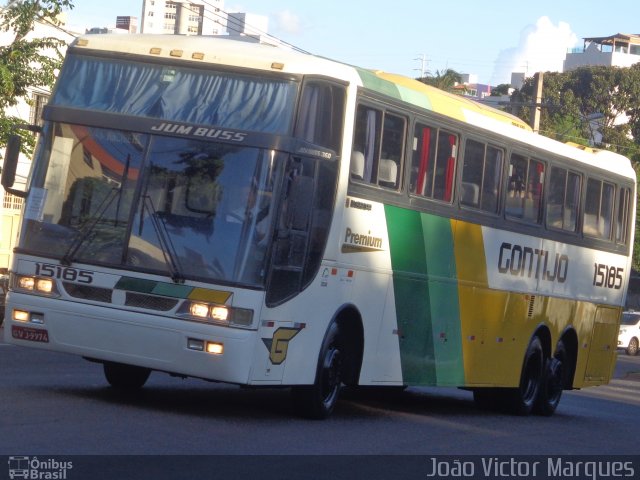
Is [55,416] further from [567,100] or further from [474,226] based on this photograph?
[567,100]

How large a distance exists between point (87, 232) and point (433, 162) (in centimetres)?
422

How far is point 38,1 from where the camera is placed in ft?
82.4

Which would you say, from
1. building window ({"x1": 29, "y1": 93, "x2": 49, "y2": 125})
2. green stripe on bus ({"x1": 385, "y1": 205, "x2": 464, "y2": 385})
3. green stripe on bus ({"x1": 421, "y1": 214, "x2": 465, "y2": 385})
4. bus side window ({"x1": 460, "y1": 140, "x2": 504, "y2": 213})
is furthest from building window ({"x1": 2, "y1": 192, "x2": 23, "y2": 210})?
green stripe on bus ({"x1": 385, "y1": 205, "x2": 464, "y2": 385})

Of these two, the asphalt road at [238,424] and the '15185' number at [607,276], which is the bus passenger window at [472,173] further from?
the '15185' number at [607,276]

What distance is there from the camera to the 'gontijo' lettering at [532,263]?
16.2 metres

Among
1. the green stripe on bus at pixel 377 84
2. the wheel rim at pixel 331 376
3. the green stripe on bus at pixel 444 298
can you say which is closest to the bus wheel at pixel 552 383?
the green stripe on bus at pixel 444 298

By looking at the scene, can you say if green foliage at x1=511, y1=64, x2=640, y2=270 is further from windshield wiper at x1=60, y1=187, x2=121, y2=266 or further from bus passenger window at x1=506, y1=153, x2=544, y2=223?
windshield wiper at x1=60, y1=187, x2=121, y2=266

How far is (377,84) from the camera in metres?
13.0

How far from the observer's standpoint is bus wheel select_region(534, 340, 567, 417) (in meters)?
18.0

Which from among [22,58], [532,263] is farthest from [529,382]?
[22,58]

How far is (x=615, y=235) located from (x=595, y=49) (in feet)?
360

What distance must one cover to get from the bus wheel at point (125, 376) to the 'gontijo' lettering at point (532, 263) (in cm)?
486

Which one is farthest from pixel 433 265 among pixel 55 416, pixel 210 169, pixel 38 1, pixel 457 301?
pixel 38 1

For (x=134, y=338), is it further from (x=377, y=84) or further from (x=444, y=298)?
(x=444, y=298)
